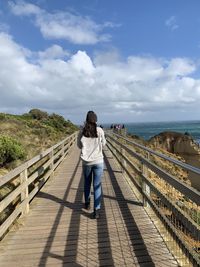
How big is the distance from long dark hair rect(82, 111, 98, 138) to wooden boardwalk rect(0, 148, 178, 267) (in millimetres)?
1480

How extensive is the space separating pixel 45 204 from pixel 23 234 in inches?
74.4

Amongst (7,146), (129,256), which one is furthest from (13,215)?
(7,146)

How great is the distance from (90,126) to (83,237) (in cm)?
192

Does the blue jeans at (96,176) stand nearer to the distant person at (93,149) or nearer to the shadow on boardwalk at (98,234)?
the distant person at (93,149)

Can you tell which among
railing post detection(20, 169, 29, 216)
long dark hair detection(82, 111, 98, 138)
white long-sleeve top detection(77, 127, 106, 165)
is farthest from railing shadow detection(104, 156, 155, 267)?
railing post detection(20, 169, 29, 216)

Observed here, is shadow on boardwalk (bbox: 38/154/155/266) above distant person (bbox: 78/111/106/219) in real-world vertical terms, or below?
below

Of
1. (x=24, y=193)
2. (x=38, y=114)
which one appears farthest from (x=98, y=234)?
(x=38, y=114)

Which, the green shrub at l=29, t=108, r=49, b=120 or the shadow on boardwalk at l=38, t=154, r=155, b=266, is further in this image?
the green shrub at l=29, t=108, r=49, b=120

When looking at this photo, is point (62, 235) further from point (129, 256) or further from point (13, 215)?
point (129, 256)

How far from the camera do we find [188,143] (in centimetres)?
4044

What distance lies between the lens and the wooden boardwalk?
14.0 ft

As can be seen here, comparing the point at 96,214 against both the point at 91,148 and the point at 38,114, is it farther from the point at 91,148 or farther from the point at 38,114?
the point at 38,114

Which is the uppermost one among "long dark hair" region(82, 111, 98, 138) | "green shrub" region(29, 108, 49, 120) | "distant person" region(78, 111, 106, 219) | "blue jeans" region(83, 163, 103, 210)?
"green shrub" region(29, 108, 49, 120)

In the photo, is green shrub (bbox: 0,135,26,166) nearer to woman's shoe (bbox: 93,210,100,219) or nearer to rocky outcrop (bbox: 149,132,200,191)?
woman's shoe (bbox: 93,210,100,219)
